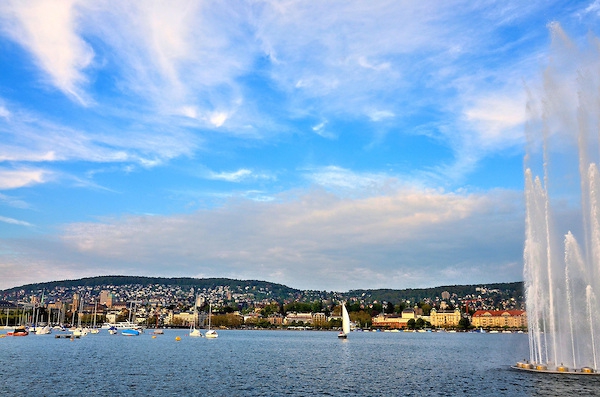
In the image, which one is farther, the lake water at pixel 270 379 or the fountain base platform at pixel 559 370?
the fountain base platform at pixel 559 370

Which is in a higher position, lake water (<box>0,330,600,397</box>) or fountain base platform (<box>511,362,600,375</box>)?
fountain base platform (<box>511,362,600,375</box>)

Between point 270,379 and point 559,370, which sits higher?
point 559,370

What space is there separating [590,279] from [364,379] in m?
25.5

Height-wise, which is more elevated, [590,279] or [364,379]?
[590,279]

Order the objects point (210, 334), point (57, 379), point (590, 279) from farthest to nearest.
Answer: point (210, 334) → point (57, 379) → point (590, 279)

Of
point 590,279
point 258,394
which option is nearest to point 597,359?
point 590,279

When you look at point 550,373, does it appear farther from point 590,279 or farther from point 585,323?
point 590,279

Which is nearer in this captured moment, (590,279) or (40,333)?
(590,279)

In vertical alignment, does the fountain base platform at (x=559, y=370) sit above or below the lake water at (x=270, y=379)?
above

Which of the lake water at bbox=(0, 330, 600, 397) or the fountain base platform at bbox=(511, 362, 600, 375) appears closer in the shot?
the lake water at bbox=(0, 330, 600, 397)

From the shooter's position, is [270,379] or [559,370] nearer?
[559,370]

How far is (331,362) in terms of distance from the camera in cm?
8419

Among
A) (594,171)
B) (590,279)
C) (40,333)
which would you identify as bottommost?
(40,333)

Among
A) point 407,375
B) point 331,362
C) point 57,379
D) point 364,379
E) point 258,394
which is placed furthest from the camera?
point 331,362
